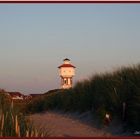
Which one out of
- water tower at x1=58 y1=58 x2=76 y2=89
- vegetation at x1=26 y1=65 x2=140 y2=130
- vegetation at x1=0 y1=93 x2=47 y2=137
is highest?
water tower at x1=58 y1=58 x2=76 y2=89

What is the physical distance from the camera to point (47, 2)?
301 inches

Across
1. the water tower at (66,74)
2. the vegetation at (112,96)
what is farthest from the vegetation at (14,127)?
the water tower at (66,74)

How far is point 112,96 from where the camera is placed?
39.8 feet

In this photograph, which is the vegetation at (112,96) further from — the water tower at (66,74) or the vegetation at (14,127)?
the water tower at (66,74)

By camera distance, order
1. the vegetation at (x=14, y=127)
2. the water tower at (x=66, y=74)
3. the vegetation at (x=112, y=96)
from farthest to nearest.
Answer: the water tower at (x=66, y=74), the vegetation at (x=112, y=96), the vegetation at (x=14, y=127)

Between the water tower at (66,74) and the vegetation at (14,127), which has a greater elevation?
the water tower at (66,74)

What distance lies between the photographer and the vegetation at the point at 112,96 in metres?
11.0

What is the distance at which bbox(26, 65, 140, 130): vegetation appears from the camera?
36.0ft

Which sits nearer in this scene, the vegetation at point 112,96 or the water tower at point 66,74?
the vegetation at point 112,96

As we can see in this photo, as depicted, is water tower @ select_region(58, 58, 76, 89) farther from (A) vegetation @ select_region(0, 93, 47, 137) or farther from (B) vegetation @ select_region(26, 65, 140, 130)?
(A) vegetation @ select_region(0, 93, 47, 137)

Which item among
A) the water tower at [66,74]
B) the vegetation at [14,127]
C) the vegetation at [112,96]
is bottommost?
the vegetation at [14,127]

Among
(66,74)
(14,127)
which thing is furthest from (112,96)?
(66,74)

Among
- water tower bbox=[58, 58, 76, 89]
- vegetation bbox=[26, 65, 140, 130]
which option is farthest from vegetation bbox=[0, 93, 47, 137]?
water tower bbox=[58, 58, 76, 89]

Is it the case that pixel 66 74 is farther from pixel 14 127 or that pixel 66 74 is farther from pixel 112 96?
pixel 14 127
